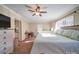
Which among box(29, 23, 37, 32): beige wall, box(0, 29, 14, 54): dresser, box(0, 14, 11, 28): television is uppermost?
box(0, 14, 11, 28): television

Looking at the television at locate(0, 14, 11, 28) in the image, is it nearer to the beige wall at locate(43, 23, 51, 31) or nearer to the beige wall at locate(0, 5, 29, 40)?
the beige wall at locate(0, 5, 29, 40)

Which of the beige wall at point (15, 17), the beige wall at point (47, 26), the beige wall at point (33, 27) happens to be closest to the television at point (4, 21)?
the beige wall at point (15, 17)

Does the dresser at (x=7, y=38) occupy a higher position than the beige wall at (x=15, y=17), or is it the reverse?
the beige wall at (x=15, y=17)

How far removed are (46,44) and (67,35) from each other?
1017 mm

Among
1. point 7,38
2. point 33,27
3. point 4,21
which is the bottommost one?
point 7,38

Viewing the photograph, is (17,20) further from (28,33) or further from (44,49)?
(44,49)

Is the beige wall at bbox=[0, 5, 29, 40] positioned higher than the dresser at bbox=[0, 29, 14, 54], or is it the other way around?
the beige wall at bbox=[0, 5, 29, 40]

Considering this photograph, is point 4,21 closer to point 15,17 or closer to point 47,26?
point 15,17

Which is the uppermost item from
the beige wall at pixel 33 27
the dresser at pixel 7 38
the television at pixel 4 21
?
the television at pixel 4 21

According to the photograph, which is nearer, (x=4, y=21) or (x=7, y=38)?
(x=4, y=21)

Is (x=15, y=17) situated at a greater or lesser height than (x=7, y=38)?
greater

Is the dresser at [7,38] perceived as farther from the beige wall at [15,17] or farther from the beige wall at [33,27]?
the beige wall at [33,27]

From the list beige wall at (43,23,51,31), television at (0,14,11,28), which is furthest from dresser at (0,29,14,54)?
beige wall at (43,23,51,31)

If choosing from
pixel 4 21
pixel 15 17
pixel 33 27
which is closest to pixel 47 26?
pixel 33 27
